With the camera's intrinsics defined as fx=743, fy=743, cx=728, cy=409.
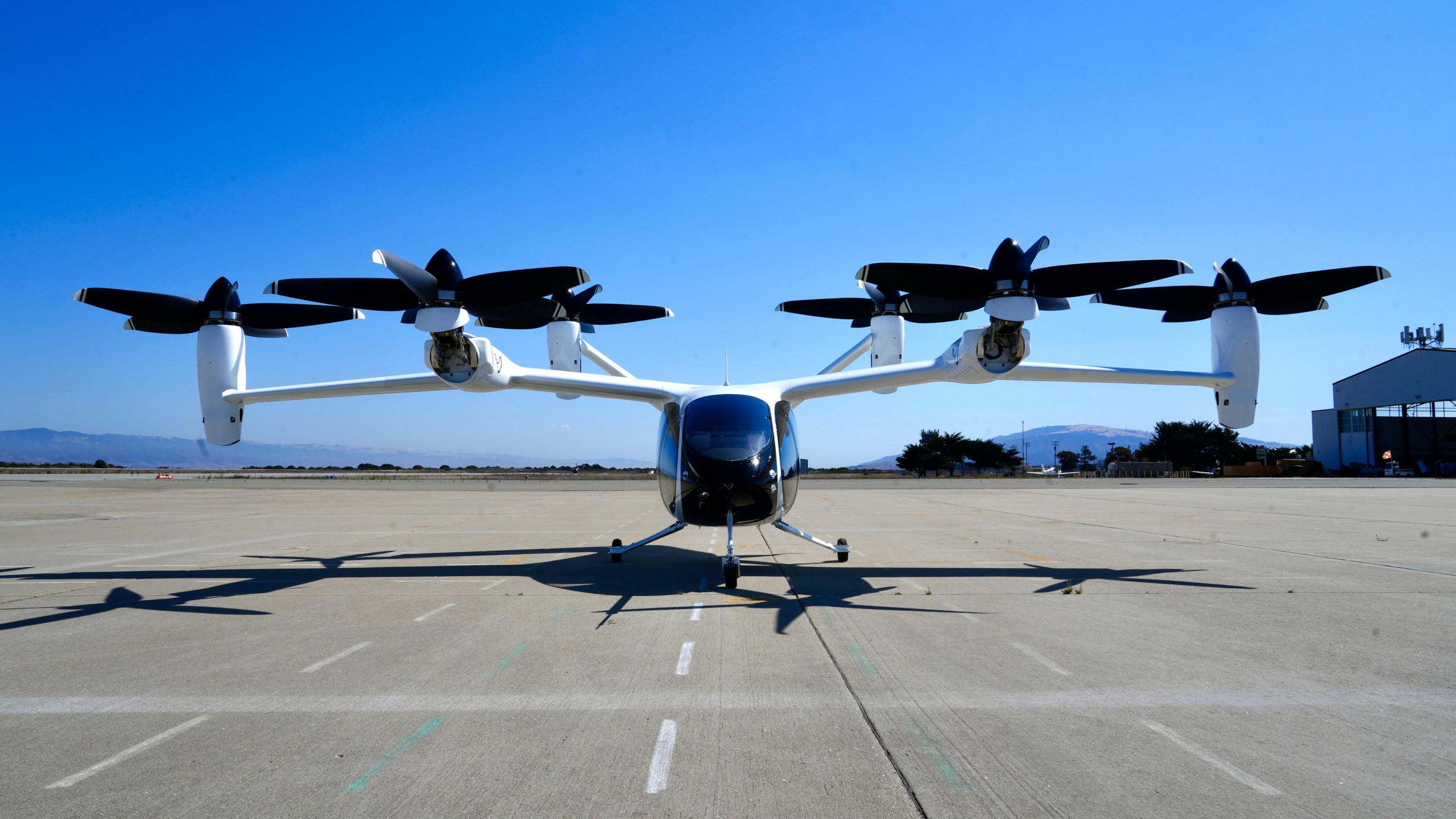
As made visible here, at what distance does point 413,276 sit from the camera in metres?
10.9

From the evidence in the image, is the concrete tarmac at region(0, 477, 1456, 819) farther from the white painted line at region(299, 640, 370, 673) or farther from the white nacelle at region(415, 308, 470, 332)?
the white nacelle at region(415, 308, 470, 332)

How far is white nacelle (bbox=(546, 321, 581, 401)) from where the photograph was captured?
19.0 meters

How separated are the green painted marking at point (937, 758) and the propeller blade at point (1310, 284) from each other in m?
13.6

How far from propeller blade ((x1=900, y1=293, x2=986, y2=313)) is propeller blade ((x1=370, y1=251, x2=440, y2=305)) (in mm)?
7784

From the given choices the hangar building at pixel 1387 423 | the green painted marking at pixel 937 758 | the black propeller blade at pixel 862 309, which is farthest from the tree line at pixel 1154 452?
the green painted marking at pixel 937 758

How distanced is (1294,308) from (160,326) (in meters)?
22.3

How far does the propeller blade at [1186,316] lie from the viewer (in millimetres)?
15242

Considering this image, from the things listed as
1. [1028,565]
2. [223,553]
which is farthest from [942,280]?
[223,553]

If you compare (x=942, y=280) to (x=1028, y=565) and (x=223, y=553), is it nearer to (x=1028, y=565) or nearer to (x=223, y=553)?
(x=1028, y=565)

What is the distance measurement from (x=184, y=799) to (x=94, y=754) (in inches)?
49.8

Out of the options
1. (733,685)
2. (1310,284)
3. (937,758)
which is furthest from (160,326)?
(1310,284)

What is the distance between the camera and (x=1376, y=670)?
257 inches

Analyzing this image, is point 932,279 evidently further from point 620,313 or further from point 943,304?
point 620,313

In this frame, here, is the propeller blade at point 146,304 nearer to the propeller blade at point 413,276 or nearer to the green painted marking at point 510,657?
the propeller blade at point 413,276
